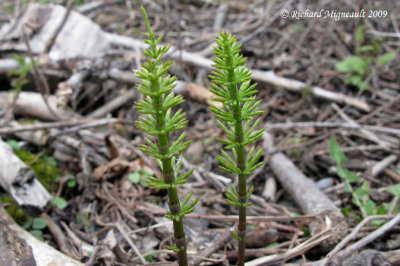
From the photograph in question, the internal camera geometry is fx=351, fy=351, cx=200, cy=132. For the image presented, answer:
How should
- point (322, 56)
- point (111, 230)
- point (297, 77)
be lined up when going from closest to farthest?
point (111, 230) < point (297, 77) < point (322, 56)

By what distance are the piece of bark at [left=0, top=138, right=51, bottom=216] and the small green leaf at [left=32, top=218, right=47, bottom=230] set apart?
85mm

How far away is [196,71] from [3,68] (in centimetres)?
227

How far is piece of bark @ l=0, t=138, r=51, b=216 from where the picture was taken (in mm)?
2344

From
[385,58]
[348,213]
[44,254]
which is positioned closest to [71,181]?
[44,254]

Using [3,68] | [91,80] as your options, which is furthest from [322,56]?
[3,68]

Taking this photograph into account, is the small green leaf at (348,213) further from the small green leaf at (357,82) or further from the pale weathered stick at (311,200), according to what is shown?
the small green leaf at (357,82)

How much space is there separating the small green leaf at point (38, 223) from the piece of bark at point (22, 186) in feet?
0.28

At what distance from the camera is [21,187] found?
2.38 meters

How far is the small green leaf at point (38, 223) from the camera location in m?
2.43

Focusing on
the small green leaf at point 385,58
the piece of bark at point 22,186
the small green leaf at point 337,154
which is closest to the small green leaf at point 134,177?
the piece of bark at point 22,186

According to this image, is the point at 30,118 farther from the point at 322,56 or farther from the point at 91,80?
the point at 322,56

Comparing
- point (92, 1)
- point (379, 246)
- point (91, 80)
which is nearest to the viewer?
point (379, 246)

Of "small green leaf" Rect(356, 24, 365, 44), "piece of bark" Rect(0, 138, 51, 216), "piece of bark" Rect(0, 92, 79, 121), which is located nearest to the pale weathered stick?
"piece of bark" Rect(0, 138, 51, 216)

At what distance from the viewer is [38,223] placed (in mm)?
2455
